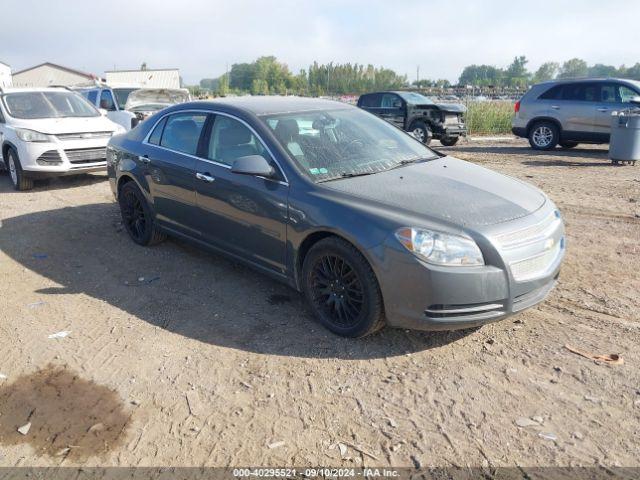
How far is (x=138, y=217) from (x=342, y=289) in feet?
10.6

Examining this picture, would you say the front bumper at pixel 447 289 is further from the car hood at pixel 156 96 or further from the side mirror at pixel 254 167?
the car hood at pixel 156 96

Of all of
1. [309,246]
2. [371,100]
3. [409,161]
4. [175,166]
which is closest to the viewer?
[309,246]

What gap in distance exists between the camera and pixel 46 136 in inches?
362

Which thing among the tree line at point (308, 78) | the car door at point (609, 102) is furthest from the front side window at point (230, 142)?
the tree line at point (308, 78)

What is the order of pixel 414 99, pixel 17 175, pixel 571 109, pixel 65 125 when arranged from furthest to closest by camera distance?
pixel 414 99 → pixel 571 109 → pixel 65 125 → pixel 17 175

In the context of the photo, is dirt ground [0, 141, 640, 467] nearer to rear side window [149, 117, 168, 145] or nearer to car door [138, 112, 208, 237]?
car door [138, 112, 208, 237]

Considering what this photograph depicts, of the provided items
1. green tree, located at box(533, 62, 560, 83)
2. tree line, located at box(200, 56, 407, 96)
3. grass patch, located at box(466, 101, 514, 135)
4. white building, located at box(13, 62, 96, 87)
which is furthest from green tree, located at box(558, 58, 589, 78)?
grass patch, located at box(466, 101, 514, 135)

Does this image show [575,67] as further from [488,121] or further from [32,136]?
[32,136]

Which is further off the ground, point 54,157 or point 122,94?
point 122,94

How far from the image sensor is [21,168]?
30.1ft

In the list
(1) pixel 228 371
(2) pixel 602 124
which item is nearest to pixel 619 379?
(1) pixel 228 371

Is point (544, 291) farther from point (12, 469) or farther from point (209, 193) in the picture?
point (12, 469)

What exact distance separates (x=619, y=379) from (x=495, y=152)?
1175 centimetres

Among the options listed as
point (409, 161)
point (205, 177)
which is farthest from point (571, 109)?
point (205, 177)
